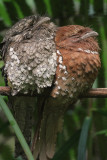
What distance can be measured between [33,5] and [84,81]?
1052 millimetres

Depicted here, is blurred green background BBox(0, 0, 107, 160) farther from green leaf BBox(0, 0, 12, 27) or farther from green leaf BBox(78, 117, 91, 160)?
green leaf BBox(78, 117, 91, 160)

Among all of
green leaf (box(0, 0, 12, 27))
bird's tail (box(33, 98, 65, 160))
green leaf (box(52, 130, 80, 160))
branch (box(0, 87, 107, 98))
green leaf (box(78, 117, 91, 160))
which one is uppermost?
green leaf (box(0, 0, 12, 27))

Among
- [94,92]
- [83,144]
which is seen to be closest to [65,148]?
[83,144]

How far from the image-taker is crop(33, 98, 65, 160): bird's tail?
1.89m

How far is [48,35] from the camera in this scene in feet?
6.36

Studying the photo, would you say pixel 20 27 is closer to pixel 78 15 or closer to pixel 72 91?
pixel 72 91

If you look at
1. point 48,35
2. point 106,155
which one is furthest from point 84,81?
point 106,155

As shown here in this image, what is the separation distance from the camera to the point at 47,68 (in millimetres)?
1739

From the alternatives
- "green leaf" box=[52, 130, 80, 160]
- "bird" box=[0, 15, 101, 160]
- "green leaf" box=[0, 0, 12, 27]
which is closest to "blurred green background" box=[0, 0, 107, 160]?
"green leaf" box=[0, 0, 12, 27]

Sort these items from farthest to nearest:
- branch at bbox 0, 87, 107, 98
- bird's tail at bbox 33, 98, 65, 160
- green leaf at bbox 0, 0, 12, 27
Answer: green leaf at bbox 0, 0, 12, 27, bird's tail at bbox 33, 98, 65, 160, branch at bbox 0, 87, 107, 98

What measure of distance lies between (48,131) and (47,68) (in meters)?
0.42

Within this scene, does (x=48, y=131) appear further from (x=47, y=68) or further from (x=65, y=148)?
(x=47, y=68)

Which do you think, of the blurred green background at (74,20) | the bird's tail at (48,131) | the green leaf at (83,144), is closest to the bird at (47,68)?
the bird's tail at (48,131)

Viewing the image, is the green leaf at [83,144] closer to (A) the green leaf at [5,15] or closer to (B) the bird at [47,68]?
(B) the bird at [47,68]
